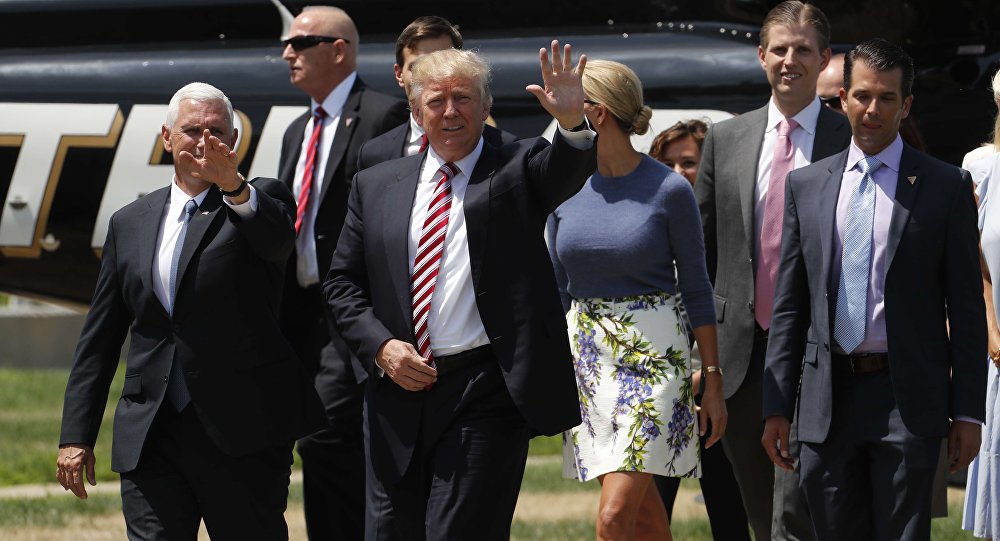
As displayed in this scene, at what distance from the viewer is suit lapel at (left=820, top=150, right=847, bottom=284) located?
3.83 m

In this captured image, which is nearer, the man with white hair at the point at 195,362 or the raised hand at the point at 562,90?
the raised hand at the point at 562,90

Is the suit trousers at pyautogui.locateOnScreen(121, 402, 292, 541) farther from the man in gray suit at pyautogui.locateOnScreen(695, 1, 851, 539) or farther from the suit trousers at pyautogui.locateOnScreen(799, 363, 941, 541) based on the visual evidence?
the man in gray suit at pyautogui.locateOnScreen(695, 1, 851, 539)

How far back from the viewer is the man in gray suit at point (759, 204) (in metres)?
4.57

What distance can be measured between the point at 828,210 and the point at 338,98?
2.20 m

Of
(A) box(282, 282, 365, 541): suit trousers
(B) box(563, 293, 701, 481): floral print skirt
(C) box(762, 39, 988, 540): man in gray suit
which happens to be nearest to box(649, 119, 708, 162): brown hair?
(B) box(563, 293, 701, 481): floral print skirt

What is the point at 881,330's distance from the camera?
12.3 feet

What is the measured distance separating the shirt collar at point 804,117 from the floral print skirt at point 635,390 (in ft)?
2.55

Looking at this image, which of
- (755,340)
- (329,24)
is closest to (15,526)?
(329,24)

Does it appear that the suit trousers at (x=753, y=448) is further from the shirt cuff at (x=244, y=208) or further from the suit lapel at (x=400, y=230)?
the shirt cuff at (x=244, y=208)

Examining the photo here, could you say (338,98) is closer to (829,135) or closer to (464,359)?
(829,135)

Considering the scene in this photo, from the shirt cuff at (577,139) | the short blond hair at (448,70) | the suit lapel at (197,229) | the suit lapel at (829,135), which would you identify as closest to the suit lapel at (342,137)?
the suit lapel at (197,229)

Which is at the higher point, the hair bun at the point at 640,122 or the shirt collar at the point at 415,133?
the hair bun at the point at 640,122

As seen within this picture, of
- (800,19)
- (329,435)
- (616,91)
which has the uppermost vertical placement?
(800,19)

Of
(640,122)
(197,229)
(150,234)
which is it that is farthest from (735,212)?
(150,234)
